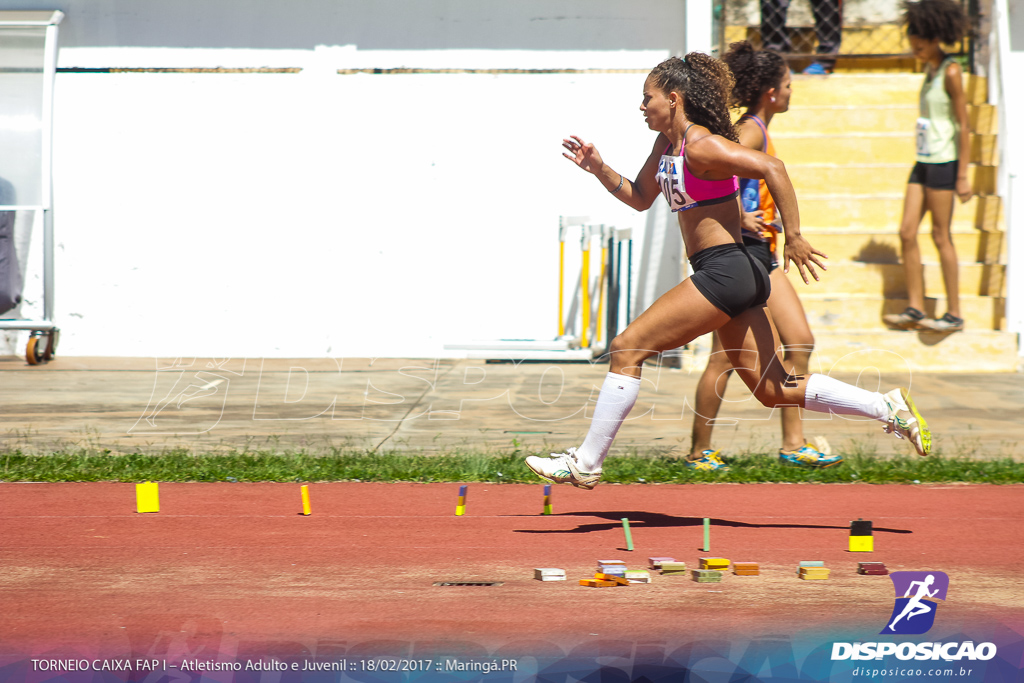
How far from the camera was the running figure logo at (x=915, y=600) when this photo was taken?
3.64 m

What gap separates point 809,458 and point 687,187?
6.67ft

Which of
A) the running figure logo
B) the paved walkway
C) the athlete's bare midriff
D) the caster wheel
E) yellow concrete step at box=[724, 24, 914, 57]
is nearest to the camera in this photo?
the running figure logo

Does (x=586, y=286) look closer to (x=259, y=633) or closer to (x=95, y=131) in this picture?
(x=95, y=131)

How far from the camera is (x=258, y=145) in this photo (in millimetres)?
12453

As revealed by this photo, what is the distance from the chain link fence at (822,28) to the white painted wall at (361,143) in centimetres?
173

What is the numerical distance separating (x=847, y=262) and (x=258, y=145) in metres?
6.17

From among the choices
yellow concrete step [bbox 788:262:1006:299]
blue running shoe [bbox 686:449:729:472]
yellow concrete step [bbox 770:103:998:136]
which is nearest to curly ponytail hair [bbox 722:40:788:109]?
blue running shoe [bbox 686:449:729:472]

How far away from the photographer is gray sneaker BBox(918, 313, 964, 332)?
10.6m

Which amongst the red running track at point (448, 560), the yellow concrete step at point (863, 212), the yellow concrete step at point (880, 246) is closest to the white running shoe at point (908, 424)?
the red running track at point (448, 560)

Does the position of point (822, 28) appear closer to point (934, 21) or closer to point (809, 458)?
point (934, 21)

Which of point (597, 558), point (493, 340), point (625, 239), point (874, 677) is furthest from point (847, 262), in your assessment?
point (874, 677)

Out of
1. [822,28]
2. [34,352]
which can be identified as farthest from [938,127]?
[34,352]

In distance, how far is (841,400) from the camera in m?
5.29

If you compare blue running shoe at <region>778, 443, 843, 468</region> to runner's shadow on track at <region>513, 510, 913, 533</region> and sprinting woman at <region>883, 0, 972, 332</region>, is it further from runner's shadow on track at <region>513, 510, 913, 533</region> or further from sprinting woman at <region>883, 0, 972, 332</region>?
sprinting woman at <region>883, 0, 972, 332</region>
